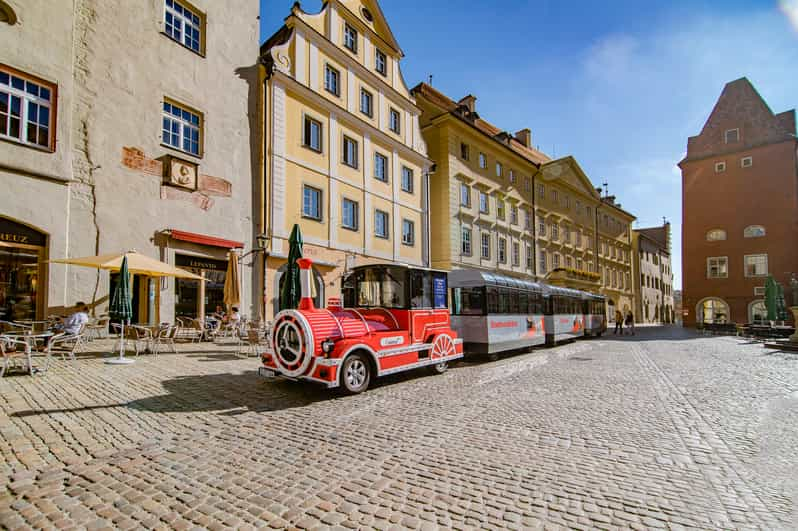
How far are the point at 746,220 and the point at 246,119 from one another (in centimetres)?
4081

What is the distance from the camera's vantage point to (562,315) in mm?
20047

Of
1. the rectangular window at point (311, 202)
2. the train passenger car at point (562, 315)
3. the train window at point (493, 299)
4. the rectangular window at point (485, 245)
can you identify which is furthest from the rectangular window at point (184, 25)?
the rectangular window at point (485, 245)

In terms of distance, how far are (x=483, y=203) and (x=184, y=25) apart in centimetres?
1973

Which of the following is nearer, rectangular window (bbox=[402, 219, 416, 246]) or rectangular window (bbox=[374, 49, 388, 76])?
rectangular window (bbox=[374, 49, 388, 76])

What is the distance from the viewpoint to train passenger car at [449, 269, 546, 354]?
1309cm

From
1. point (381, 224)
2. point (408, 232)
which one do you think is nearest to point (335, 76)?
point (381, 224)

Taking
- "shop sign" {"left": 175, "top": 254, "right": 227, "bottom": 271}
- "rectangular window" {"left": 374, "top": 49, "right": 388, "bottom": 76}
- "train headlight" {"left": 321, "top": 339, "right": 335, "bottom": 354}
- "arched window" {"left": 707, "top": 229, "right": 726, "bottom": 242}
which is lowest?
"train headlight" {"left": 321, "top": 339, "right": 335, "bottom": 354}

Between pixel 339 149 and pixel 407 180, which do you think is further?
pixel 407 180

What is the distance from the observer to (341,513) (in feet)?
10.7

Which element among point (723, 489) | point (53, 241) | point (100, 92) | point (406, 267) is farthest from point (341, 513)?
point (100, 92)

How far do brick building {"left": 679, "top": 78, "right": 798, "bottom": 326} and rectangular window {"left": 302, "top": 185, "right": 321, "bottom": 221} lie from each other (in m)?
36.0

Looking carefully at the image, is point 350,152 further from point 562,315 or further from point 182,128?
point 562,315

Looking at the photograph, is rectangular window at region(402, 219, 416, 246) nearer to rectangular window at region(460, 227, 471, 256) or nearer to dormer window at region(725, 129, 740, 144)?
rectangular window at region(460, 227, 471, 256)

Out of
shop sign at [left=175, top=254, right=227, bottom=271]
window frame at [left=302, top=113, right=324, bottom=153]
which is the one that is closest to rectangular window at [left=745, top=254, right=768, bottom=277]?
window frame at [left=302, top=113, right=324, bottom=153]
